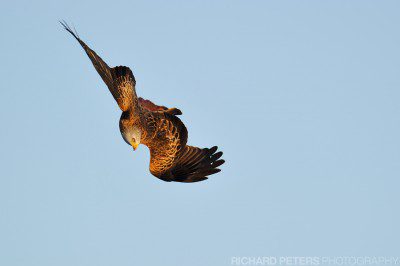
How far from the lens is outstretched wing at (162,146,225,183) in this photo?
2300cm

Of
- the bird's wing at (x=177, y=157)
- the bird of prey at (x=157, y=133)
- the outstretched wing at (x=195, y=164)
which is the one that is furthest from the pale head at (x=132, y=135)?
the outstretched wing at (x=195, y=164)

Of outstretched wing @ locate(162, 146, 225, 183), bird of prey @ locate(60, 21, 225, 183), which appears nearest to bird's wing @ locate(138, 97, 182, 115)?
bird of prey @ locate(60, 21, 225, 183)

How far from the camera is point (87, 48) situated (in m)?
18.1

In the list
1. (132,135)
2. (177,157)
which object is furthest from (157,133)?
(132,135)

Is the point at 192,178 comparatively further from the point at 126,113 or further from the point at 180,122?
the point at 126,113

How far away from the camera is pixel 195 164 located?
76.2 ft

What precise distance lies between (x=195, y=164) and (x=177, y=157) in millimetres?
913

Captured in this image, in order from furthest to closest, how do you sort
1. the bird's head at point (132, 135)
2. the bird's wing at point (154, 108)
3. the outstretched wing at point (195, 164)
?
the outstretched wing at point (195, 164) → the bird's wing at point (154, 108) → the bird's head at point (132, 135)

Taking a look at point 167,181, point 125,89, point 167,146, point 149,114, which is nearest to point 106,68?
point 125,89

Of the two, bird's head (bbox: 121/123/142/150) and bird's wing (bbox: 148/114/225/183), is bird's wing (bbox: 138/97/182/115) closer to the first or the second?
bird's wing (bbox: 148/114/225/183)

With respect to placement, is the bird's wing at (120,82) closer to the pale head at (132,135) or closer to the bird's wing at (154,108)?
the pale head at (132,135)

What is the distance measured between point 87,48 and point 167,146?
15.6ft

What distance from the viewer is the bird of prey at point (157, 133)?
1858cm

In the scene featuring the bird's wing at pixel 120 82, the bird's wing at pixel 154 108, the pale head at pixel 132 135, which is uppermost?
the bird's wing at pixel 154 108
